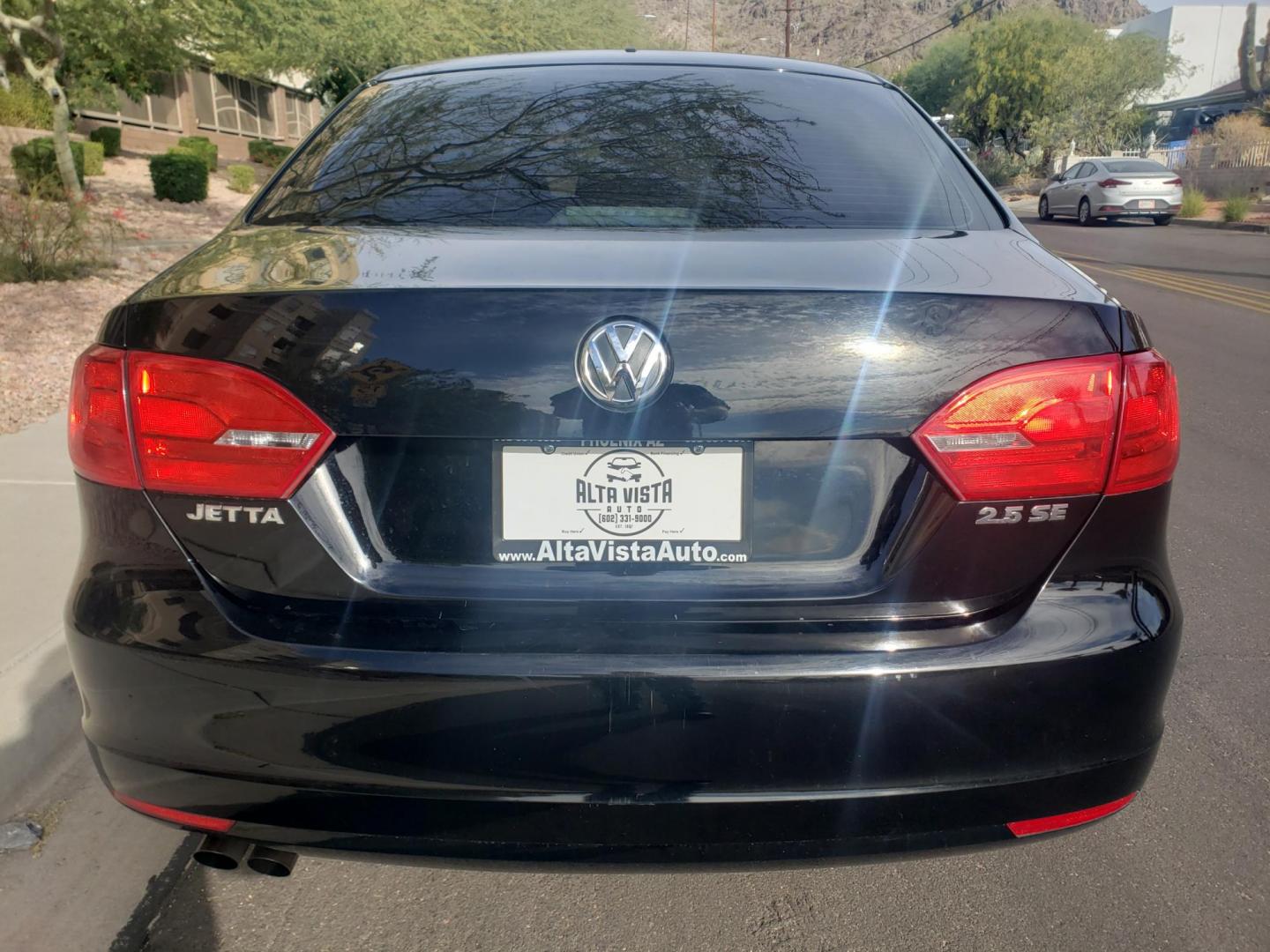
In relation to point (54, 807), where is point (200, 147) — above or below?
above

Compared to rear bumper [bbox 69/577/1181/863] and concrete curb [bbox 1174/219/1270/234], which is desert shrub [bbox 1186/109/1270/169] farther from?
rear bumper [bbox 69/577/1181/863]

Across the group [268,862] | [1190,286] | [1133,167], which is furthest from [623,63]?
[1133,167]

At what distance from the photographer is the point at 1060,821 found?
1.87 meters

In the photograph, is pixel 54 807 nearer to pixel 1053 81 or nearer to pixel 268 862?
pixel 268 862

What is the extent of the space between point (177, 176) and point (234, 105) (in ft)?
77.2

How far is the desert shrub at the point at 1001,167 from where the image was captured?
52.9 metres

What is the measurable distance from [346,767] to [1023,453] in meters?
1.16

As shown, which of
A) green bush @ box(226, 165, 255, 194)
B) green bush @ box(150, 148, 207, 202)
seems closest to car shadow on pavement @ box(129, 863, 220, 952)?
green bush @ box(150, 148, 207, 202)

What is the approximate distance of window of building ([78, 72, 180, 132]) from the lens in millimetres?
34750

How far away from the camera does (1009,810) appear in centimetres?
182

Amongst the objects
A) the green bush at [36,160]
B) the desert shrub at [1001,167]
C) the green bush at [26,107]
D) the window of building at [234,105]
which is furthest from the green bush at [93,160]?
the desert shrub at [1001,167]

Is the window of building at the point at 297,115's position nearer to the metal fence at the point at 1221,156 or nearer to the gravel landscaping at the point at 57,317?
the gravel landscaping at the point at 57,317

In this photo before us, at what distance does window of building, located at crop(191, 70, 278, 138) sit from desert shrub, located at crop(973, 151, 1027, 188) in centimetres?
3162

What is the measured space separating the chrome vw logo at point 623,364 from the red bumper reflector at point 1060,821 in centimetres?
94
